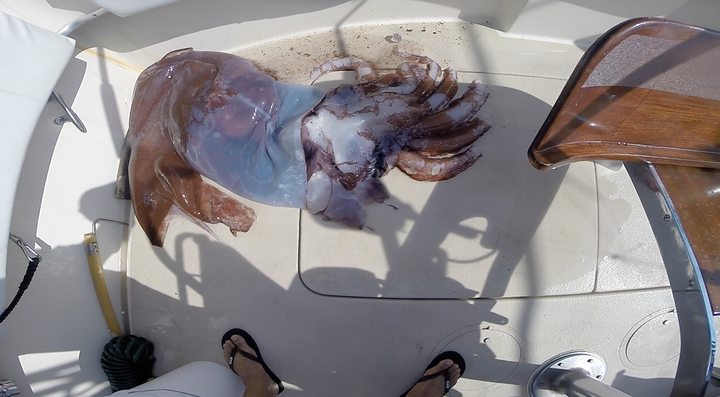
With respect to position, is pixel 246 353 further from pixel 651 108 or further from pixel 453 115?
pixel 651 108

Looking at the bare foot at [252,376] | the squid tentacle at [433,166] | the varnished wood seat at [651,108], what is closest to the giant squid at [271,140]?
the squid tentacle at [433,166]

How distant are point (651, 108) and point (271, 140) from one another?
62.4 inches

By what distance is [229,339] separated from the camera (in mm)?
2168

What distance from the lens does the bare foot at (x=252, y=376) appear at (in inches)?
81.9

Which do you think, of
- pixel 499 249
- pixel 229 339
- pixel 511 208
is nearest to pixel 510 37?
pixel 511 208

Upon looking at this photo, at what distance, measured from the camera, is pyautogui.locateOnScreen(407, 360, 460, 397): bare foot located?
6.78 feet

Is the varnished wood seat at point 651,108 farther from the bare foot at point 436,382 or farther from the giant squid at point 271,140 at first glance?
the bare foot at point 436,382

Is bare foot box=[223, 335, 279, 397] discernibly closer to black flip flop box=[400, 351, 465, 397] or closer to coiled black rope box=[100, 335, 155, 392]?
coiled black rope box=[100, 335, 155, 392]

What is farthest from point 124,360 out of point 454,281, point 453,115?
point 453,115

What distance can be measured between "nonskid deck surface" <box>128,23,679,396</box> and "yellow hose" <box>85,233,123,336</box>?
0.92 ft

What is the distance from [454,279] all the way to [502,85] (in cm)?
107

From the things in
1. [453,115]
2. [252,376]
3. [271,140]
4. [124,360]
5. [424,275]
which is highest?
[271,140]

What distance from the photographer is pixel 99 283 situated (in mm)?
2102

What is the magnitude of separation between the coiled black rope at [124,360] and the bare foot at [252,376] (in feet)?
1.45
